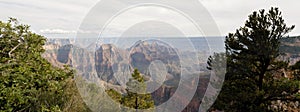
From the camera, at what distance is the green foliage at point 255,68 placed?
18516 millimetres

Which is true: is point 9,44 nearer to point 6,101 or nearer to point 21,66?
point 21,66

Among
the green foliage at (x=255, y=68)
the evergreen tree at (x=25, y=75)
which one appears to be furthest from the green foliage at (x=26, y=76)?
the green foliage at (x=255, y=68)

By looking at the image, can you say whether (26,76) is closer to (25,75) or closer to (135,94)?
(25,75)

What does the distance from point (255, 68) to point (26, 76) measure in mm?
16045

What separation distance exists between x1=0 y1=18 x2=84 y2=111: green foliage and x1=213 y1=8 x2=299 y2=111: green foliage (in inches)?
482

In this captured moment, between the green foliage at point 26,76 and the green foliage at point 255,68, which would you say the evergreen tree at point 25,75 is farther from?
the green foliage at point 255,68

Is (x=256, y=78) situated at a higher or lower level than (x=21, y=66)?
lower

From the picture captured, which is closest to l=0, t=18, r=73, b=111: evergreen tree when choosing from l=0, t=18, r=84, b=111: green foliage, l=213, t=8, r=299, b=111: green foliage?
l=0, t=18, r=84, b=111: green foliage

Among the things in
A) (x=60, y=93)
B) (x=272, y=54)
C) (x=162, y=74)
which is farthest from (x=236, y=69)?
(x=162, y=74)

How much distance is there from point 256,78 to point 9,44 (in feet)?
61.9

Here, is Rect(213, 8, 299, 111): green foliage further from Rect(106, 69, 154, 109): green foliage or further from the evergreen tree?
Rect(106, 69, 154, 109): green foliage

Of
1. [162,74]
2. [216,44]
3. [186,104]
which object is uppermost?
[216,44]

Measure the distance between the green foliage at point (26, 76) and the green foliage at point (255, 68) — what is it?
12237 mm

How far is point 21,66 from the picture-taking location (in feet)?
55.1
